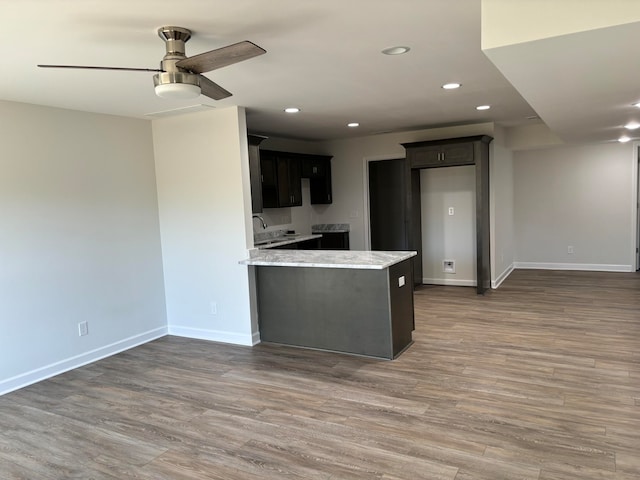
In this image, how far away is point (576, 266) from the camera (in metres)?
7.93

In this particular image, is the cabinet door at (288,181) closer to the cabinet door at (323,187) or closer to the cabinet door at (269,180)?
the cabinet door at (269,180)

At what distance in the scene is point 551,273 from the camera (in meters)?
7.69

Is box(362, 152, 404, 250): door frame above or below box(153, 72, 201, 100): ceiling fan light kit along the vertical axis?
below

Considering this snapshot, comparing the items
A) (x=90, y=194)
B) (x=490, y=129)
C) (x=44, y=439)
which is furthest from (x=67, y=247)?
(x=490, y=129)

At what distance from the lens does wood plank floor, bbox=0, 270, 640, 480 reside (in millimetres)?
2539

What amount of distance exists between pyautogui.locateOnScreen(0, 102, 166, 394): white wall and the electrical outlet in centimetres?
4

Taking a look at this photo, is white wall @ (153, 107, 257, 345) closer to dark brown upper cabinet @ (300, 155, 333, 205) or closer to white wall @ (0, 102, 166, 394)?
Result: white wall @ (0, 102, 166, 394)

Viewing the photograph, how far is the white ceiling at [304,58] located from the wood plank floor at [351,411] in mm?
2088

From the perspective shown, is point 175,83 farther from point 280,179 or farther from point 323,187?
point 323,187

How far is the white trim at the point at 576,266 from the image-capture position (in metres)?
7.62

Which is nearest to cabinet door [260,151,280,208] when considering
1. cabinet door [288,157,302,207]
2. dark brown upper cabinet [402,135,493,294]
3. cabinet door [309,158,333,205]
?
cabinet door [288,157,302,207]

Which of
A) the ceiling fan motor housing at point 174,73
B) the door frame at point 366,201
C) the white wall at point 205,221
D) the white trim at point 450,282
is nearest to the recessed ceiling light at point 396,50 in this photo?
the ceiling fan motor housing at point 174,73

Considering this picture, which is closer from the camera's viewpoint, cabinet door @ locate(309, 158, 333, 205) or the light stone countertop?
the light stone countertop

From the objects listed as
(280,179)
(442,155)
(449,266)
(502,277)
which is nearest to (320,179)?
(280,179)
